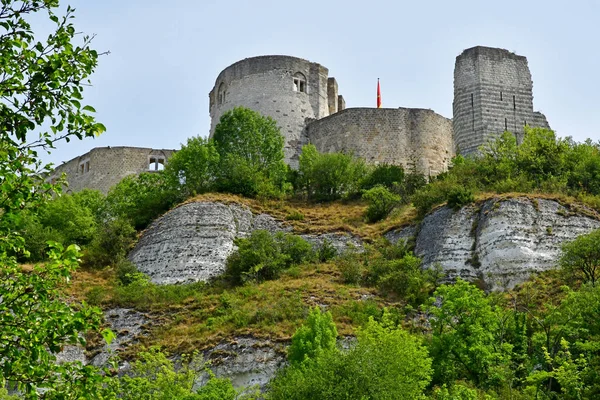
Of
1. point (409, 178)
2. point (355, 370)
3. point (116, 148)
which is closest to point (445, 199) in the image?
point (409, 178)

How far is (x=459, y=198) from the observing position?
112 feet

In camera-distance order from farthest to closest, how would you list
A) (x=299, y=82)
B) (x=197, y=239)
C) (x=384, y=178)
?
(x=299, y=82) → (x=384, y=178) → (x=197, y=239)

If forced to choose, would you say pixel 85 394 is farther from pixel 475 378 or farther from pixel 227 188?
pixel 227 188

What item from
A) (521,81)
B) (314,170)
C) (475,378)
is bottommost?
(475,378)

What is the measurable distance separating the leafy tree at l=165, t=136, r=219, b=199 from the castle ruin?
8477 millimetres

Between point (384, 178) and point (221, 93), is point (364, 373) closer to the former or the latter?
point (384, 178)

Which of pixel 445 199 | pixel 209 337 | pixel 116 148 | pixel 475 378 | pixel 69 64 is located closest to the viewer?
pixel 69 64

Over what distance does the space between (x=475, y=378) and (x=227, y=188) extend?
17.7 m

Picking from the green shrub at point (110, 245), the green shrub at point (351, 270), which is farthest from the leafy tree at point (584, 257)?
the green shrub at point (110, 245)

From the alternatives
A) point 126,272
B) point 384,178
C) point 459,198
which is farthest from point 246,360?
point 384,178

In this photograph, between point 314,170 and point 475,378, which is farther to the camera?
point 314,170

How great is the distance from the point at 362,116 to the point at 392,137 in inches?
71.8

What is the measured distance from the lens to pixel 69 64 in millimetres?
13086

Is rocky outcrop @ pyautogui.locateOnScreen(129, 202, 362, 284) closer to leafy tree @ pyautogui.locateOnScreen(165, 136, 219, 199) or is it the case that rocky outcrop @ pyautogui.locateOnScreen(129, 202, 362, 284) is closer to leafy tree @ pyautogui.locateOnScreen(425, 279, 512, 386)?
leafy tree @ pyautogui.locateOnScreen(165, 136, 219, 199)
